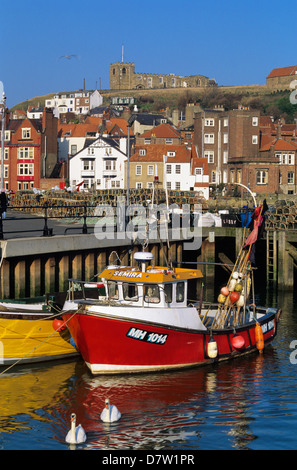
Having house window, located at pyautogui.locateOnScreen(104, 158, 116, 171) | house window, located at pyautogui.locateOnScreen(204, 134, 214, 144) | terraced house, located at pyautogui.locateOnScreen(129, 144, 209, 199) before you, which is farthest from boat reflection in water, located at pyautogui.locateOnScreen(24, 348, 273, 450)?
house window, located at pyautogui.locateOnScreen(204, 134, 214, 144)

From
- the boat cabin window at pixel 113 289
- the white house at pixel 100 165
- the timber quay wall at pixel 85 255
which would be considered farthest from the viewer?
the white house at pixel 100 165

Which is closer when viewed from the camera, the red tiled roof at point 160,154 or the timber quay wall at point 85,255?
the timber quay wall at point 85,255

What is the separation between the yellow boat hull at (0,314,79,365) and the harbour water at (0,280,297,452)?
357 mm

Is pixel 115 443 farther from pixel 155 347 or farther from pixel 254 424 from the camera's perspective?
pixel 155 347

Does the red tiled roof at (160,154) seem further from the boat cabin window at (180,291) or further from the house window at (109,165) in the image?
the boat cabin window at (180,291)

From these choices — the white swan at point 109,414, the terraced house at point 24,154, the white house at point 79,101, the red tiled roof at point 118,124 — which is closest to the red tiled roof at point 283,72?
the white house at point 79,101

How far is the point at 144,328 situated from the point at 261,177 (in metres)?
56.6

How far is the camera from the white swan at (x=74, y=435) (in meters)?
14.2

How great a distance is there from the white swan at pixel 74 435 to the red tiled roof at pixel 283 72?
165539 millimetres

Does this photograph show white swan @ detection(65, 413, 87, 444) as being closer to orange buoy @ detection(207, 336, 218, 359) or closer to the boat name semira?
the boat name semira

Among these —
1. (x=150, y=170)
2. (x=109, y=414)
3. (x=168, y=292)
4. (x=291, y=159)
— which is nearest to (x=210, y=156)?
(x=291, y=159)

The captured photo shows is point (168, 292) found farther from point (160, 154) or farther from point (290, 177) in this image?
point (290, 177)

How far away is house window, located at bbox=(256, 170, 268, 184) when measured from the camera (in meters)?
72.9
